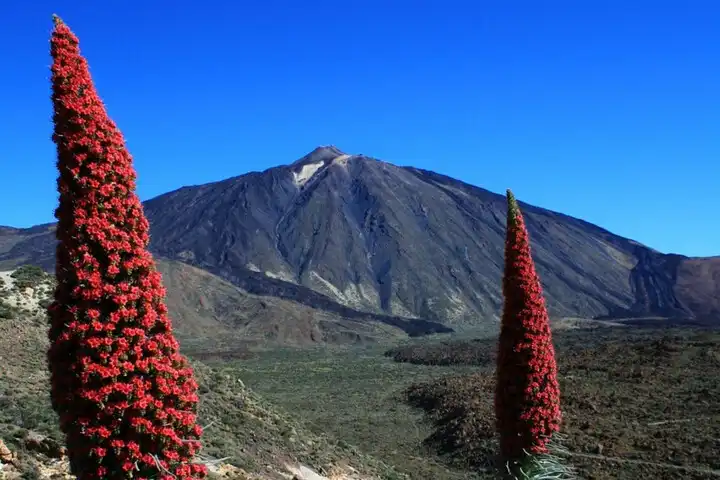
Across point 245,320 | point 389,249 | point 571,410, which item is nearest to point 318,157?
point 389,249

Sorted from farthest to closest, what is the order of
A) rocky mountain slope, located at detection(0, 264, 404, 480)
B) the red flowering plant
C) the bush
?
the bush, rocky mountain slope, located at detection(0, 264, 404, 480), the red flowering plant

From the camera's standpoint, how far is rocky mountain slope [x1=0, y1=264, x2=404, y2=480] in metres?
11.6

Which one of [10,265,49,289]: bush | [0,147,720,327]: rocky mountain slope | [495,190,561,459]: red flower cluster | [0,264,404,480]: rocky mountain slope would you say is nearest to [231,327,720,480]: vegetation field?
[495,190,561,459]: red flower cluster

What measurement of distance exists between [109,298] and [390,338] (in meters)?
89.5

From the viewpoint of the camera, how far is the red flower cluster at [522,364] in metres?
6.78

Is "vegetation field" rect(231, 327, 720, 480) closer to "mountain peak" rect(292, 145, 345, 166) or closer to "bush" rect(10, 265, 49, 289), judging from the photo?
"bush" rect(10, 265, 49, 289)

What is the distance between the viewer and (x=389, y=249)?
13788 cm

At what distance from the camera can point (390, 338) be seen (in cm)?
9331

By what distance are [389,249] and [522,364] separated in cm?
13099

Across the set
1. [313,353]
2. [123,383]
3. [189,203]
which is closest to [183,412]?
[123,383]

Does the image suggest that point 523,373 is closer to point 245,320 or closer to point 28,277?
point 28,277

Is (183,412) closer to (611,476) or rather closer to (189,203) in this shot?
(611,476)

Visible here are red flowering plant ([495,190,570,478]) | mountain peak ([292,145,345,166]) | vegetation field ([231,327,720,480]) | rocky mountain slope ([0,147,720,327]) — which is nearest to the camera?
red flowering plant ([495,190,570,478])

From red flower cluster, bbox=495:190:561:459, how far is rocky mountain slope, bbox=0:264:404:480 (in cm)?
592
